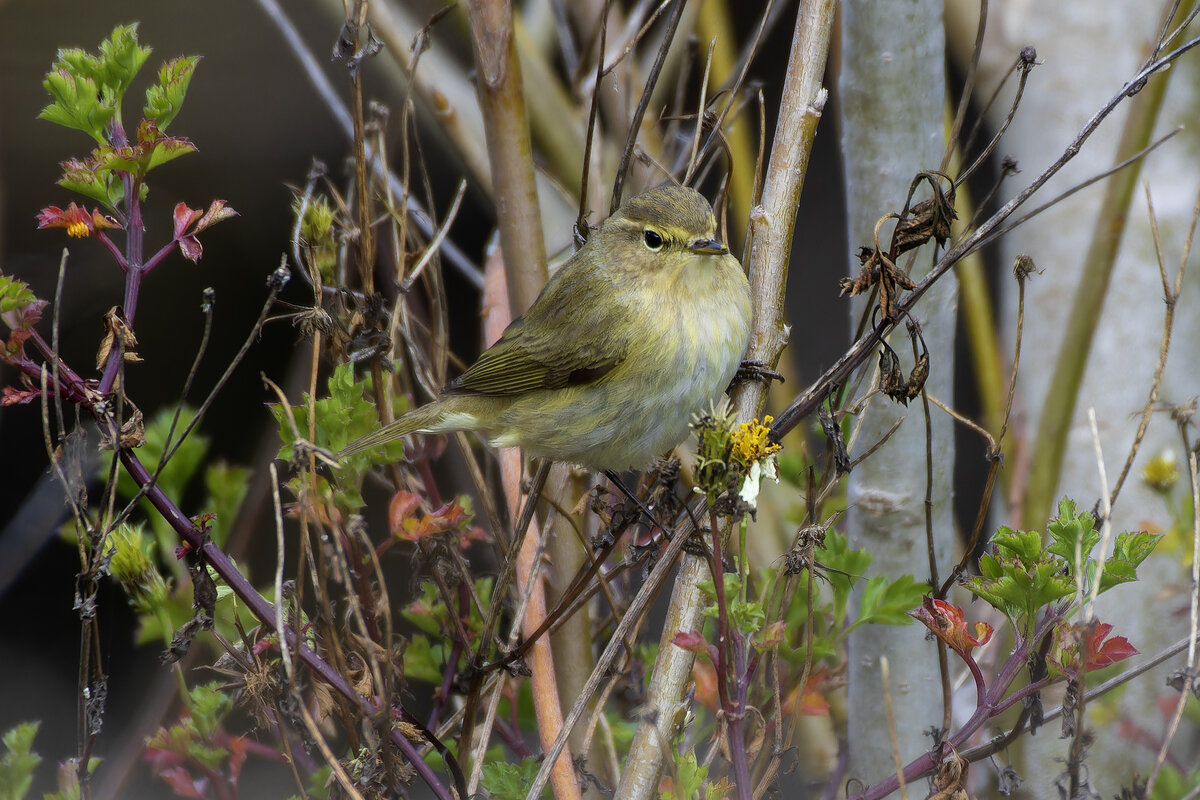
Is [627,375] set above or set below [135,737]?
above

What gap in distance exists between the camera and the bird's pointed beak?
6.57ft

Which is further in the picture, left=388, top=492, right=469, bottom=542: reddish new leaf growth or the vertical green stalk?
the vertical green stalk

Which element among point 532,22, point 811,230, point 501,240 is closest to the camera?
point 501,240

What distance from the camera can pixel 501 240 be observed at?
1849 millimetres

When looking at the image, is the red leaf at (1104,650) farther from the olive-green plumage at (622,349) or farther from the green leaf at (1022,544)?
the olive-green plumage at (622,349)

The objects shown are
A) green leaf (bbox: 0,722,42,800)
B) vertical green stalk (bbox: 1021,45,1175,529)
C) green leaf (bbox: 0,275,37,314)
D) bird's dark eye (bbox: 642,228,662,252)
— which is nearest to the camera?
green leaf (bbox: 0,275,37,314)

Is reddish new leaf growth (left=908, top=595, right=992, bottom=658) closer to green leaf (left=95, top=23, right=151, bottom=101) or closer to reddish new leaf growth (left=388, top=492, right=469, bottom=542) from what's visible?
reddish new leaf growth (left=388, top=492, right=469, bottom=542)

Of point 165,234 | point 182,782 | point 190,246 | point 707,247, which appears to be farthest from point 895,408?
point 165,234

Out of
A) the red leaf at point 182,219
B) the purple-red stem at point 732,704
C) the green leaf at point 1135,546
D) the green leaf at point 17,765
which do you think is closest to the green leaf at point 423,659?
the green leaf at point 17,765

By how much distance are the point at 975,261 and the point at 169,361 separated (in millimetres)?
3430

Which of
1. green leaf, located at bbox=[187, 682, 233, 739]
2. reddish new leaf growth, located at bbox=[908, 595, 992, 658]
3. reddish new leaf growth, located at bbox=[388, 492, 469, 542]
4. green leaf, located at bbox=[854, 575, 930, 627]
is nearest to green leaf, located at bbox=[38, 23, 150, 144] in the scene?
reddish new leaf growth, located at bbox=[388, 492, 469, 542]

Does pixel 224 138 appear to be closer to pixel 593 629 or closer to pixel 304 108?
pixel 304 108

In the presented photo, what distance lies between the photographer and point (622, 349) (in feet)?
6.99

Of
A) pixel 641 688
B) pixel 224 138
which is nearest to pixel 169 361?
pixel 224 138
